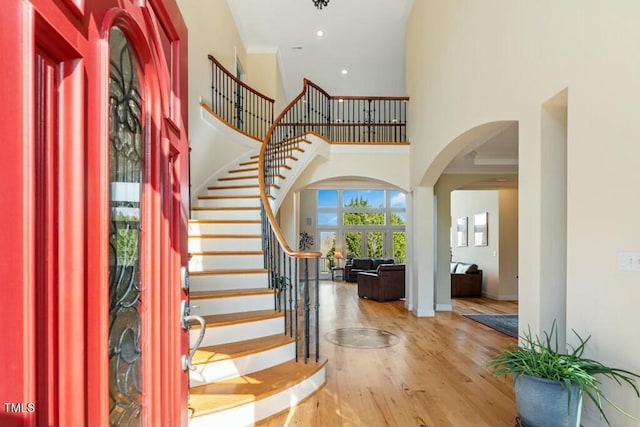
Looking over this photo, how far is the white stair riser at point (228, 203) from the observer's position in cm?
506

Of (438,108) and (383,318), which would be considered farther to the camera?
(383,318)

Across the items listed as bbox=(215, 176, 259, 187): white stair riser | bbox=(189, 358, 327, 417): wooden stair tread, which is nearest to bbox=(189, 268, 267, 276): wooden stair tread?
bbox=(189, 358, 327, 417): wooden stair tread

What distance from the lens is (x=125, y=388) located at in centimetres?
110

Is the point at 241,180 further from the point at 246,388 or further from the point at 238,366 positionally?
the point at 246,388

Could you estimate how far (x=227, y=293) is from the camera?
3.43 meters

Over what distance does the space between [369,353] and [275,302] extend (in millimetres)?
1370

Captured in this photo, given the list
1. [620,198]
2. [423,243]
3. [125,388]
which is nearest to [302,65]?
[423,243]

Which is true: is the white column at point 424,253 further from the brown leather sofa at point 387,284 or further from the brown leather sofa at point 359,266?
the brown leather sofa at point 359,266

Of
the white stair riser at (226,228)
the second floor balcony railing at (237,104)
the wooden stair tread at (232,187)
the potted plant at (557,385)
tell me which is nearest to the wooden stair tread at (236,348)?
the white stair riser at (226,228)

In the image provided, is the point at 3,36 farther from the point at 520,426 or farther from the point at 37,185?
the point at 520,426

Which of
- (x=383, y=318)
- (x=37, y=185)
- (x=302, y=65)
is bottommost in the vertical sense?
(x=383, y=318)

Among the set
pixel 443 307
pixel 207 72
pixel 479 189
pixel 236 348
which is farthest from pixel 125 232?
pixel 479 189

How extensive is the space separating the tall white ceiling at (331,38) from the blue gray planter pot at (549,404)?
21.4ft

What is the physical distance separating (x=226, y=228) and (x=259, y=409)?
234 centimetres
